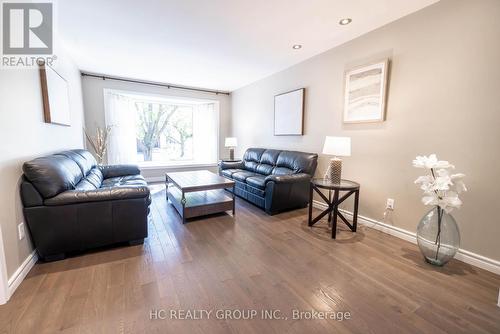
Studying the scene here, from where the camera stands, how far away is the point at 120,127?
15.2ft

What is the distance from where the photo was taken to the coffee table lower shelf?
2.85m

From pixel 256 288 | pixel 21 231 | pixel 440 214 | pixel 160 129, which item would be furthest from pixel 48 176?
pixel 160 129

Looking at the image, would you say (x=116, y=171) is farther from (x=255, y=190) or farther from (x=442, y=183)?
(x=442, y=183)

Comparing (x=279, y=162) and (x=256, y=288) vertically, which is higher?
(x=279, y=162)

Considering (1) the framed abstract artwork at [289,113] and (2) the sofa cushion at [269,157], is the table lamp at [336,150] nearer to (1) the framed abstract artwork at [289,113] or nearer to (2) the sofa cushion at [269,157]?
(1) the framed abstract artwork at [289,113]

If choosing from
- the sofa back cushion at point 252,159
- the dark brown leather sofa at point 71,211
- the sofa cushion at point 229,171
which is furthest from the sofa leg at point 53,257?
the sofa back cushion at point 252,159

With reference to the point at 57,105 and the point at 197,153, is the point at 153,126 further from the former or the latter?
the point at 57,105

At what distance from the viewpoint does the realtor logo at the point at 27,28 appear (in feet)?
5.59

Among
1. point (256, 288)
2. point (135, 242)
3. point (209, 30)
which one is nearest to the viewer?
point (256, 288)

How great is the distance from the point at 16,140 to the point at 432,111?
Answer: 376 cm

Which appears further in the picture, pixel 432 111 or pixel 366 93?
pixel 366 93

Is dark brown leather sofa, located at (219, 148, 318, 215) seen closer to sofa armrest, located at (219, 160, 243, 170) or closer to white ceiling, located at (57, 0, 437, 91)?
sofa armrest, located at (219, 160, 243, 170)

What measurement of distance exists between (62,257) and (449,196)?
349cm

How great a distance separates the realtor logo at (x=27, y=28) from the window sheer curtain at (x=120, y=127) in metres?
2.00
